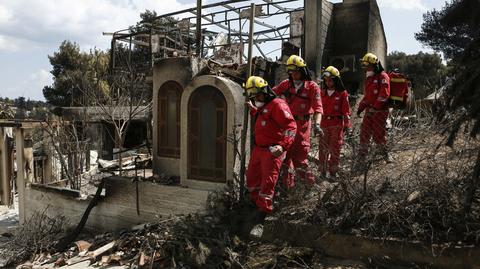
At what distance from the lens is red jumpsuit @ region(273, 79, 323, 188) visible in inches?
246

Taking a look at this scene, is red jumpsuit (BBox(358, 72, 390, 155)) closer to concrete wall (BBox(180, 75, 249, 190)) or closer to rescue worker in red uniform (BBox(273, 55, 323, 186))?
rescue worker in red uniform (BBox(273, 55, 323, 186))

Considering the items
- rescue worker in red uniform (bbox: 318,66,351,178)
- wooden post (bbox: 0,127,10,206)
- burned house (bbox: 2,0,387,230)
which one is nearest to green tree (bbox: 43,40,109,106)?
wooden post (bbox: 0,127,10,206)

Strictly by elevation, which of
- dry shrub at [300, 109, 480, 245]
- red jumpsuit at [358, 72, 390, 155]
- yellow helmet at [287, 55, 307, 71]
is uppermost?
yellow helmet at [287, 55, 307, 71]

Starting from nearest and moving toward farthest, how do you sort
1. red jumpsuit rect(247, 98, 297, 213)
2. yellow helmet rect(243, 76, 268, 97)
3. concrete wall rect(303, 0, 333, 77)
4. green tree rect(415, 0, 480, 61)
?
red jumpsuit rect(247, 98, 297, 213)
yellow helmet rect(243, 76, 268, 97)
concrete wall rect(303, 0, 333, 77)
green tree rect(415, 0, 480, 61)

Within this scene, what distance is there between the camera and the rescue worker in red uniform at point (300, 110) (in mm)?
6258

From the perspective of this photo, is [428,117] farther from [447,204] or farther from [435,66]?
[435,66]

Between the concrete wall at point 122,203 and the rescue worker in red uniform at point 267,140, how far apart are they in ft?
4.94

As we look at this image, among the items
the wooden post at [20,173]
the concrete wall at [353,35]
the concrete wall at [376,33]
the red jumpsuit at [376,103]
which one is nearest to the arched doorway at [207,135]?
the red jumpsuit at [376,103]

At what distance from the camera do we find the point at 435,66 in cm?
2441

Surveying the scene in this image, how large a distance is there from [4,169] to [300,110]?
10160 millimetres

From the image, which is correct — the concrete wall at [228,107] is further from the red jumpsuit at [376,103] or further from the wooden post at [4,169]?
the wooden post at [4,169]

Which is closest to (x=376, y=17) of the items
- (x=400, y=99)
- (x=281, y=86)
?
(x=400, y=99)

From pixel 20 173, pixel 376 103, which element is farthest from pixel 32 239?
pixel 376 103

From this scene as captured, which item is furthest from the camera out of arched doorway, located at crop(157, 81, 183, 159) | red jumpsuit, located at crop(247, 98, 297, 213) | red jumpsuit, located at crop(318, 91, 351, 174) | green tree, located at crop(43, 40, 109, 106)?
green tree, located at crop(43, 40, 109, 106)
